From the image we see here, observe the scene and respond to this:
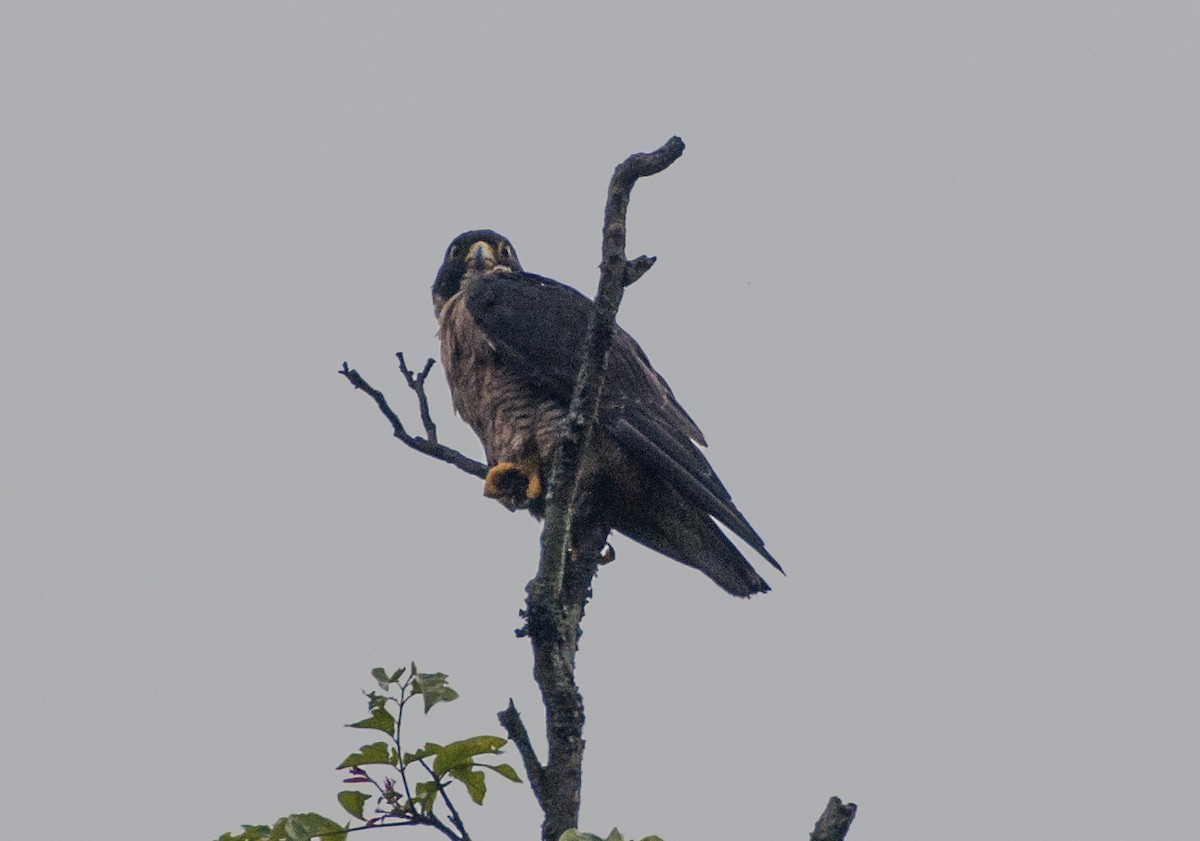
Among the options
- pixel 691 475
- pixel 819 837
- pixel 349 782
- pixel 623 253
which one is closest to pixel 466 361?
pixel 691 475

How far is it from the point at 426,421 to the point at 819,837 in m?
2.09

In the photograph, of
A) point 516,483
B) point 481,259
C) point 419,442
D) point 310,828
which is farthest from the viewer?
point 481,259

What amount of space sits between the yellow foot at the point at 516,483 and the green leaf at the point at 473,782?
7.65 feet

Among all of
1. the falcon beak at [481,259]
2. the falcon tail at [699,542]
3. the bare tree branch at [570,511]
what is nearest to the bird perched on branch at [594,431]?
the falcon tail at [699,542]

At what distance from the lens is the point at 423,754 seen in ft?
7.79

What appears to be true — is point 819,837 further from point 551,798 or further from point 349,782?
point 349,782

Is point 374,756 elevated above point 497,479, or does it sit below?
below

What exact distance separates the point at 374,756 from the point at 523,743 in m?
0.27

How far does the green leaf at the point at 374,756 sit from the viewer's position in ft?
7.76

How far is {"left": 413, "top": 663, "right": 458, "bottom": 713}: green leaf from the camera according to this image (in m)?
2.35

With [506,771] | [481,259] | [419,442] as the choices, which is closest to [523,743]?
[506,771]

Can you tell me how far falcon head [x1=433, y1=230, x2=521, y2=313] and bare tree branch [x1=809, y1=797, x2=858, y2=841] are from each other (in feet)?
12.9

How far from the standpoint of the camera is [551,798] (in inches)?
96.4

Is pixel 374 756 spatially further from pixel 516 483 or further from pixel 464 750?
pixel 516 483
